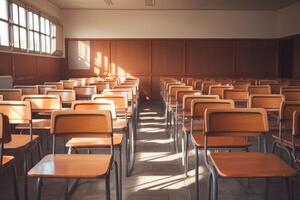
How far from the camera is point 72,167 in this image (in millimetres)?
2457

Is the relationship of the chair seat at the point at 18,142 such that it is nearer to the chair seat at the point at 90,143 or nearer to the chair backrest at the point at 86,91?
the chair seat at the point at 90,143

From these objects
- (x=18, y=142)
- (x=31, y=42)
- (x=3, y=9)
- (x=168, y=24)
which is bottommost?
(x=18, y=142)

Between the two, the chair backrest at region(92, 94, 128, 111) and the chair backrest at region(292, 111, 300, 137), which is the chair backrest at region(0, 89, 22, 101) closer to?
the chair backrest at region(92, 94, 128, 111)

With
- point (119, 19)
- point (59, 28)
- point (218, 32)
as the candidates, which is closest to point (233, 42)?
point (218, 32)

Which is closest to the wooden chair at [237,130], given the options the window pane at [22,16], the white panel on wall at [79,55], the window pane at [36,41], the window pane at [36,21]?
the window pane at [22,16]

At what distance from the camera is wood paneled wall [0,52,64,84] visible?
8562 mm

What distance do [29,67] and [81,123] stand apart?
7.95m

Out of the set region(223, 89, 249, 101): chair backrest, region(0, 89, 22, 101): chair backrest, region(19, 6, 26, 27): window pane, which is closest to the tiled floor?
region(223, 89, 249, 101): chair backrest

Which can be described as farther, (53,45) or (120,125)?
(53,45)

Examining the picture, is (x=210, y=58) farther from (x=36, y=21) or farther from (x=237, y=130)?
(x=237, y=130)

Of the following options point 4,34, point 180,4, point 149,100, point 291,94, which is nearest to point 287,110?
point 291,94

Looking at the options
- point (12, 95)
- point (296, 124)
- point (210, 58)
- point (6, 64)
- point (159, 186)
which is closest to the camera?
point (296, 124)

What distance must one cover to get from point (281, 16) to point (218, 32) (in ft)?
7.79

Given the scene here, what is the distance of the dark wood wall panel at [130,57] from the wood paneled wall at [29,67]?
7.17 ft
